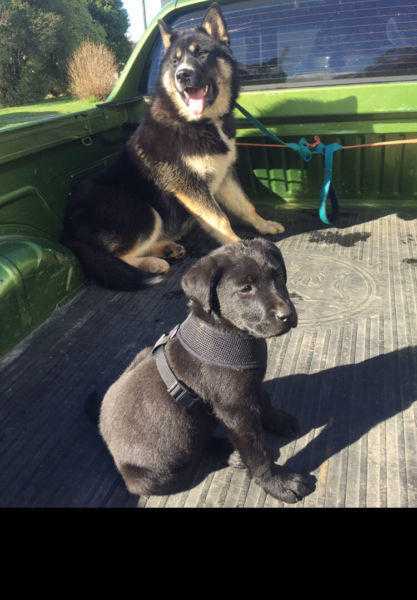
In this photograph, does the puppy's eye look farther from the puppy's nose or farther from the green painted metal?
the green painted metal

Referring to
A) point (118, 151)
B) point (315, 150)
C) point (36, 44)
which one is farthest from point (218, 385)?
point (36, 44)

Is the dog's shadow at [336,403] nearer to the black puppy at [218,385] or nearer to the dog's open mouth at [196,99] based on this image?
the black puppy at [218,385]

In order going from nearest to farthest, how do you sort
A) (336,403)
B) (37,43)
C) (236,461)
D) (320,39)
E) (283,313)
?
(283,313) < (236,461) < (336,403) < (320,39) < (37,43)

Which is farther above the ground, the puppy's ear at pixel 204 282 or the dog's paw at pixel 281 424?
the puppy's ear at pixel 204 282

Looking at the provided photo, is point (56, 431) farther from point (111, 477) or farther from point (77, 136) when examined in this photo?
point (77, 136)

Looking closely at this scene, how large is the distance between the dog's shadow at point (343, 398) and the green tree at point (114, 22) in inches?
1195

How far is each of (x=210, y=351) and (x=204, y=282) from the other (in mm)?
264

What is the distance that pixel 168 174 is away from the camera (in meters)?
3.56

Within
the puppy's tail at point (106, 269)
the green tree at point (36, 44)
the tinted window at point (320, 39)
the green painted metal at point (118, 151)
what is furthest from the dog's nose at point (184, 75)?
the green tree at point (36, 44)

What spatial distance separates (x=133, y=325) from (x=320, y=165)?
6.82ft

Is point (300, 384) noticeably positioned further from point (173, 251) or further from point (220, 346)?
point (173, 251)

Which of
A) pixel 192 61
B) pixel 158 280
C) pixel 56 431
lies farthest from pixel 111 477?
pixel 192 61

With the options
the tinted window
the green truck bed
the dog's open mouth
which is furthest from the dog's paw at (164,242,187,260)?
the tinted window

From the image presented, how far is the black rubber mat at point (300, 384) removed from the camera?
191 centimetres
